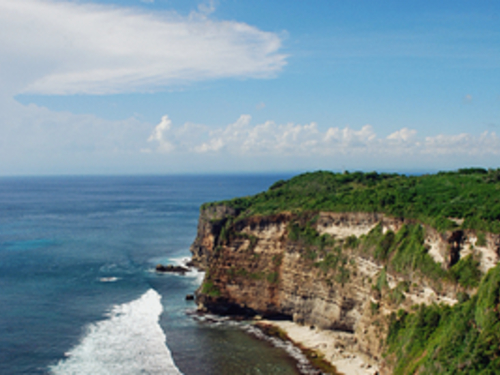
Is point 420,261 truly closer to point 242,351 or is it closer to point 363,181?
point 242,351

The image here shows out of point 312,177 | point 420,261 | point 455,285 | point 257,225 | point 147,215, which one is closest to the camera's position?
point 455,285

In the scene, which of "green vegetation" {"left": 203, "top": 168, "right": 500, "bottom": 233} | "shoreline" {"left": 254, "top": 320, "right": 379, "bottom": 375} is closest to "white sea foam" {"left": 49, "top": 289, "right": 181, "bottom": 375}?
"shoreline" {"left": 254, "top": 320, "right": 379, "bottom": 375}

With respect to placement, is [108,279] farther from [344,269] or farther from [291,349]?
[344,269]

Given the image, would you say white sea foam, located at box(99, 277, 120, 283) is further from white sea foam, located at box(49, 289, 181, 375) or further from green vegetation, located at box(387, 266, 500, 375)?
green vegetation, located at box(387, 266, 500, 375)

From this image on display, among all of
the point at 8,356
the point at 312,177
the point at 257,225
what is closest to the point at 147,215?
the point at 312,177

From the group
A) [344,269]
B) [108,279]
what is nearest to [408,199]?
[344,269]
